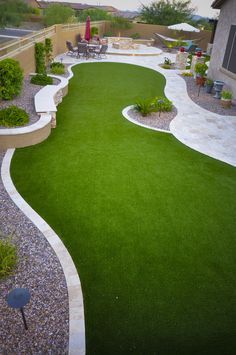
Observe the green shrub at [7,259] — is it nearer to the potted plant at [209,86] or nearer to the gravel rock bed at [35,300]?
the gravel rock bed at [35,300]

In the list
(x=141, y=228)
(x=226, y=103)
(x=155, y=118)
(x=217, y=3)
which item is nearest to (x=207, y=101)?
(x=226, y=103)

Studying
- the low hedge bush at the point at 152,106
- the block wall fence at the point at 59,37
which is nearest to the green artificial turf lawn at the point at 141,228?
the low hedge bush at the point at 152,106

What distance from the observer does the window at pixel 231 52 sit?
1347cm

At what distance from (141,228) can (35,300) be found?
7.86 ft

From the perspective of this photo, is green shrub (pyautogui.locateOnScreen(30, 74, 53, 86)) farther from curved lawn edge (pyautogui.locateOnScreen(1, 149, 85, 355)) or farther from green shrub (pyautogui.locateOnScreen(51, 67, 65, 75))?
curved lawn edge (pyautogui.locateOnScreen(1, 149, 85, 355))

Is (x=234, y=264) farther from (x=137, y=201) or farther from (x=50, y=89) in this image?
(x=50, y=89)

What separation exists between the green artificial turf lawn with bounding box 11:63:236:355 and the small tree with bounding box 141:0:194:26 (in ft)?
111

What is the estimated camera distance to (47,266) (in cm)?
464

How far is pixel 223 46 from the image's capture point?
1460 cm

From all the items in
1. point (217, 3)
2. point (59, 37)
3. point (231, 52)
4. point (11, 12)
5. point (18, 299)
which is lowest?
point (18, 299)

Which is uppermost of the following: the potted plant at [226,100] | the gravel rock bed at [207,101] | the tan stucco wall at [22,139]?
the potted plant at [226,100]

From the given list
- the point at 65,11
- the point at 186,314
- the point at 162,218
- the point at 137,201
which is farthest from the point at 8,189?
the point at 65,11

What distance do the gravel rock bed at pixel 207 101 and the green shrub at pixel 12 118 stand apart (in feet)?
26.2

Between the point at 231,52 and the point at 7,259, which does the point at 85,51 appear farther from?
the point at 7,259
